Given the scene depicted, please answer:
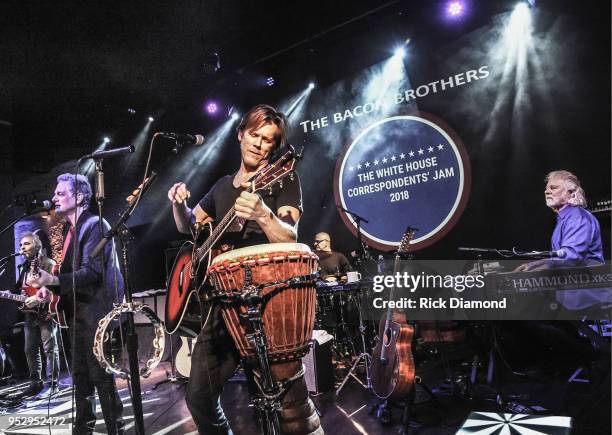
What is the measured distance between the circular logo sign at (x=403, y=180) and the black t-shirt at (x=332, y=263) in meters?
0.58

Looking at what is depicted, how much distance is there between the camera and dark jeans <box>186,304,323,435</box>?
2.04m

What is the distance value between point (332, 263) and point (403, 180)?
189cm

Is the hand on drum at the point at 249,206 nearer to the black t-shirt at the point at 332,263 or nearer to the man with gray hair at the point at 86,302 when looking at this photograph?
the man with gray hair at the point at 86,302

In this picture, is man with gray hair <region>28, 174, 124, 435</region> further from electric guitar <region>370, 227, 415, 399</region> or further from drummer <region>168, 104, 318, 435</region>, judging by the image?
electric guitar <region>370, 227, 415, 399</region>

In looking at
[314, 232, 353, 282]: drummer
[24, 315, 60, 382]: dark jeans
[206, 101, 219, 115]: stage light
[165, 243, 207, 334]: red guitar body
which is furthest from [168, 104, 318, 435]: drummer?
[206, 101, 219, 115]: stage light

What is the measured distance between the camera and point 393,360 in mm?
3725

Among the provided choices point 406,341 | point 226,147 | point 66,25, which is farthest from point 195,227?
point 226,147

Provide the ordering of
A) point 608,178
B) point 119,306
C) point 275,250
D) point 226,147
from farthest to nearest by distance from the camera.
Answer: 1. point 226,147
2. point 608,178
3. point 119,306
4. point 275,250

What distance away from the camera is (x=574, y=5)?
579 cm

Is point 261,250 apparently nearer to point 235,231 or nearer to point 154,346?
point 235,231

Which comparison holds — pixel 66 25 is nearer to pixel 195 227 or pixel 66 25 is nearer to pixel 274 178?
pixel 195 227

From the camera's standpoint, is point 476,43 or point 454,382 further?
point 476,43

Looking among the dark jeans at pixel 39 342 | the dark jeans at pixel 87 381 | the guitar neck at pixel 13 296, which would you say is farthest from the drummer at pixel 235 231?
the dark jeans at pixel 39 342

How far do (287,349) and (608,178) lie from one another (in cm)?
538
